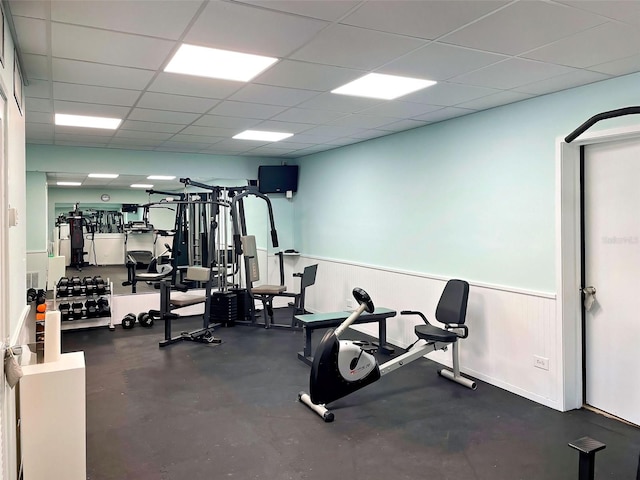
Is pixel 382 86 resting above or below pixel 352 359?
above

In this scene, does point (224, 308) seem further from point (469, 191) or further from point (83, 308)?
point (469, 191)

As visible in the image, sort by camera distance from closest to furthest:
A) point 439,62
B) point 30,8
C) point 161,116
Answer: point 30,8, point 439,62, point 161,116

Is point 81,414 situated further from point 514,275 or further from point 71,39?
point 514,275

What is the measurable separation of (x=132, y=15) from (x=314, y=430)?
2658 millimetres

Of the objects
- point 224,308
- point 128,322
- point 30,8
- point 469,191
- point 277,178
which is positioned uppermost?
point 30,8

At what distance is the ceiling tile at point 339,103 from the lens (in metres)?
3.61

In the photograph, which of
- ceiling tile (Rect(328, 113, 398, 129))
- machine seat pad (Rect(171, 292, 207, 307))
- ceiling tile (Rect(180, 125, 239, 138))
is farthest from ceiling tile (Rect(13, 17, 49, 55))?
machine seat pad (Rect(171, 292, 207, 307))

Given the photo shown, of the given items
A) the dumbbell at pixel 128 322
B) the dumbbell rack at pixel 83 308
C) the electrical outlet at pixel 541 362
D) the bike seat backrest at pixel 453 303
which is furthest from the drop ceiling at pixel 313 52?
the dumbbell at pixel 128 322

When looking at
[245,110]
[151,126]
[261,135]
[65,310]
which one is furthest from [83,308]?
[245,110]

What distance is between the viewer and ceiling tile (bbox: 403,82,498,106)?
332cm

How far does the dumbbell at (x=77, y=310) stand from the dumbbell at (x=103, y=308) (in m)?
0.21

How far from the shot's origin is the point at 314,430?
3.15 meters

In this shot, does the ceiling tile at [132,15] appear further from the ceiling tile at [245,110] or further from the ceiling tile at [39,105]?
the ceiling tile at [39,105]

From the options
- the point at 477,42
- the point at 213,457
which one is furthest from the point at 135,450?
the point at 477,42
